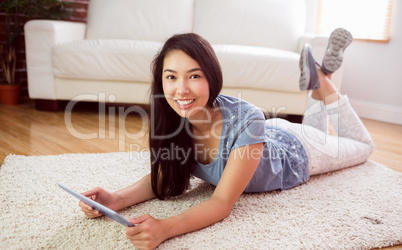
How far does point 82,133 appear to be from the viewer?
2311 mm

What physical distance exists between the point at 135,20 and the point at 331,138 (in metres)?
2.07

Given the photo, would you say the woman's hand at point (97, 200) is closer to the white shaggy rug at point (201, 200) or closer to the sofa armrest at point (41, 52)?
the white shaggy rug at point (201, 200)

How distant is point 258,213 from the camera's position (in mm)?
1301

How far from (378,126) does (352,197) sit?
1.70m

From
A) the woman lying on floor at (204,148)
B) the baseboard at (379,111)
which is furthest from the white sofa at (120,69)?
the woman lying on floor at (204,148)

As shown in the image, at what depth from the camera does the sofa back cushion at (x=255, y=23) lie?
315 cm

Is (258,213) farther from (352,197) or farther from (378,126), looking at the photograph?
(378,126)

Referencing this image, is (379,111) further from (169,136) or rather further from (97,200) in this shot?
(97,200)

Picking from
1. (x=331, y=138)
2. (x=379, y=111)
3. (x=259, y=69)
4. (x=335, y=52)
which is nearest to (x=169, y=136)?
(x=331, y=138)

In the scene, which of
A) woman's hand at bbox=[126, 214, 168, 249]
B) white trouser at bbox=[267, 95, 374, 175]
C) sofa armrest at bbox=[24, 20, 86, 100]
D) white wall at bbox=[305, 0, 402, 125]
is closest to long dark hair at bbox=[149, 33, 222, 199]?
woman's hand at bbox=[126, 214, 168, 249]

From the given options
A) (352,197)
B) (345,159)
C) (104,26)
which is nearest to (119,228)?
(352,197)

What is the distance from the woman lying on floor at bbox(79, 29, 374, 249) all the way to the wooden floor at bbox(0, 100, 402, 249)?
705mm

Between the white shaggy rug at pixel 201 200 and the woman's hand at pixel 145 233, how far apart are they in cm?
6

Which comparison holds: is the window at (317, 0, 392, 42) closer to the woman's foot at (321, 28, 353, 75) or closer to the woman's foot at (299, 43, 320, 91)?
the woman's foot at (321, 28, 353, 75)
